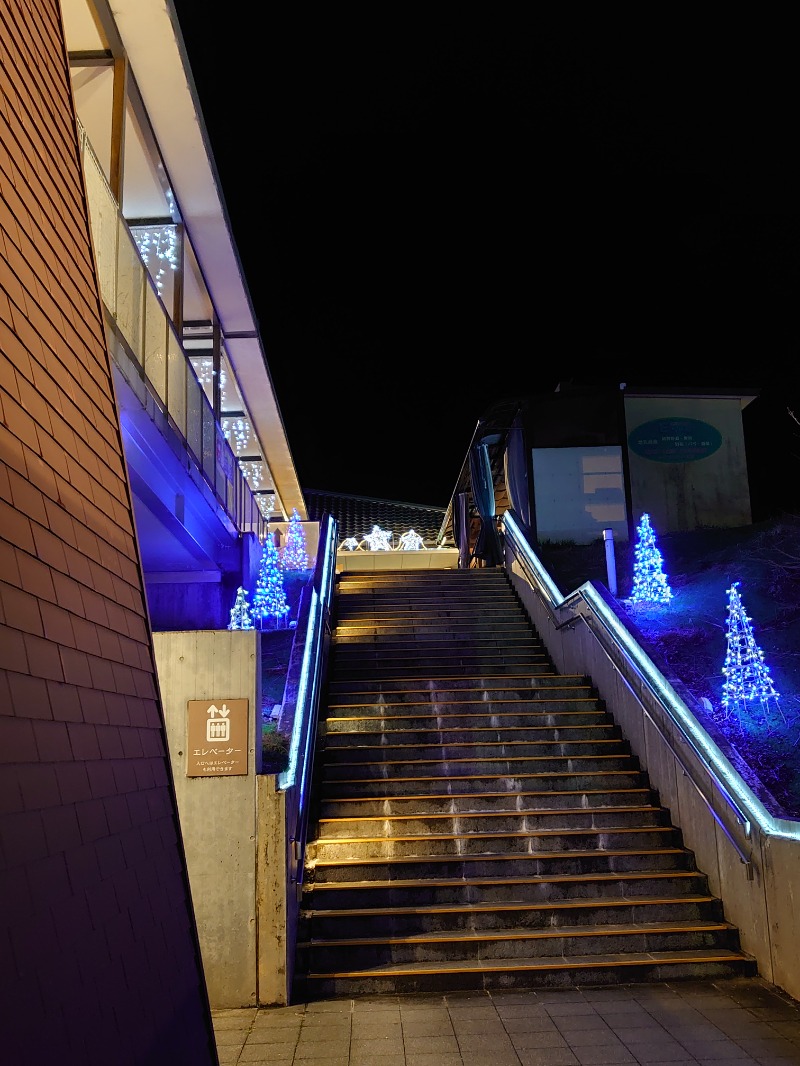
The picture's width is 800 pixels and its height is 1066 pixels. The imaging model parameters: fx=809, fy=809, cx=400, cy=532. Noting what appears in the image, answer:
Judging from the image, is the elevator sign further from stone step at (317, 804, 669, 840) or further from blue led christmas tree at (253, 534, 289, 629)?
blue led christmas tree at (253, 534, 289, 629)

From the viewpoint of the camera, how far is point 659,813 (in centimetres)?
715

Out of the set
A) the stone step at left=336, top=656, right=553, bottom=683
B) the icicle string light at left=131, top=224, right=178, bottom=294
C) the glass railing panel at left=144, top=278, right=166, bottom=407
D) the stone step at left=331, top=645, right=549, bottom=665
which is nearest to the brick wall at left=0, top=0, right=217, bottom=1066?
the glass railing panel at left=144, top=278, right=166, bottom=407

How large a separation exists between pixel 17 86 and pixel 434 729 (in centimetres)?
669

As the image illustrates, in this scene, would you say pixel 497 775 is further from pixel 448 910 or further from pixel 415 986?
pixel 415 986

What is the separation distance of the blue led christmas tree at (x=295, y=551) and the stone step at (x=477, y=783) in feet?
29.0

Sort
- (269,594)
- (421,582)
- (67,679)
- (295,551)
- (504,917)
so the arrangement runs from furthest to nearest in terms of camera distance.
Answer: (295,551) < (421,582) < (269,594) < (504,917) < (67,679)

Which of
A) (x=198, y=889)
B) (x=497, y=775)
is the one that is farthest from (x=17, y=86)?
(x=497, y=775)

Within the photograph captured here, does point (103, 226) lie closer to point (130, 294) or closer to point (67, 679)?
point (130, 294)

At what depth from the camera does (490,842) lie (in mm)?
6816

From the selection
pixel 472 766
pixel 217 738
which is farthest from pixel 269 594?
pixel 217 738

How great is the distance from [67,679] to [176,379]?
5.98 metres

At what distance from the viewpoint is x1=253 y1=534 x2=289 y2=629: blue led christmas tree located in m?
12.2

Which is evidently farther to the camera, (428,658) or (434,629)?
(434,629)

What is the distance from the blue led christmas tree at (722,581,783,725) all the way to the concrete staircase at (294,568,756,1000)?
111 centimetres
